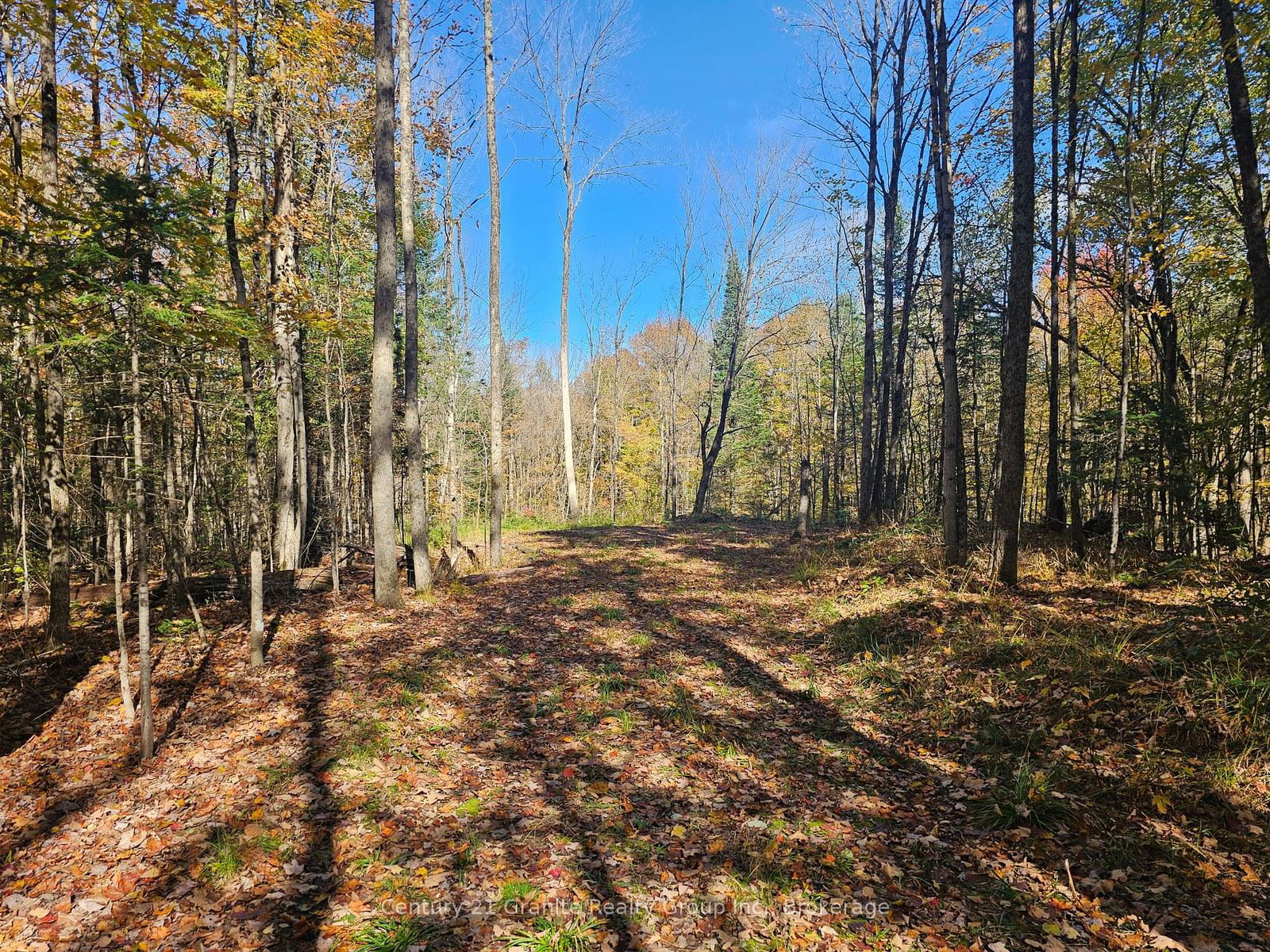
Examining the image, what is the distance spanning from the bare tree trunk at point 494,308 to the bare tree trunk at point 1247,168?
11.4 meters

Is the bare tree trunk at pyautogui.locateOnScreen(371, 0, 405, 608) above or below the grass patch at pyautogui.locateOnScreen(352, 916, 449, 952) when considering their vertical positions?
above

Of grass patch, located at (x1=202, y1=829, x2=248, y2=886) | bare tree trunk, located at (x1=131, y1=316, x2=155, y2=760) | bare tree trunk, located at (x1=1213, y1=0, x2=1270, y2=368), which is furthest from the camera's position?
bare tree trunk, located at (x1=1213, y1=0, x2=1270, y2=368)

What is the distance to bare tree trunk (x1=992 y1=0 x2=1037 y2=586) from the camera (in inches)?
281

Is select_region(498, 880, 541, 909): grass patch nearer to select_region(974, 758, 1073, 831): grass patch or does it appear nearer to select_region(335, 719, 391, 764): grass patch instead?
select_region(335, 719, 391, 764): grass patch

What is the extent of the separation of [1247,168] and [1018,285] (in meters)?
2.15

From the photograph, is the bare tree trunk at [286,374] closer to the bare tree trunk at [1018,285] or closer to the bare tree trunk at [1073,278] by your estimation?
the bare tree trunk at [1018,285]

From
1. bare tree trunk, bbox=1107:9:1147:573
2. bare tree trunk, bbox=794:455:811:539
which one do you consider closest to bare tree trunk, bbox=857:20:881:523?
bare tree trunk, bbox=794:455:811:539

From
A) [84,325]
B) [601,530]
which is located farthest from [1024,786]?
[601,530]

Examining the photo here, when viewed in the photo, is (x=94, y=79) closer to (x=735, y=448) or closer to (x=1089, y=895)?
(x=1089, y=895)

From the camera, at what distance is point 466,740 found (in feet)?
16.8

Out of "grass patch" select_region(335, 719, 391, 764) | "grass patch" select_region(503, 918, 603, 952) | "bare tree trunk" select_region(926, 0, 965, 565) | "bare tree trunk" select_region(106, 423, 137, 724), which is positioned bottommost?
"grass patch" select_region(503, 918, 603, 952)

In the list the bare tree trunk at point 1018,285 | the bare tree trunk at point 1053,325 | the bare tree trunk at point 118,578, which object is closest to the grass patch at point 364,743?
the bare tree trunk at point 118,578

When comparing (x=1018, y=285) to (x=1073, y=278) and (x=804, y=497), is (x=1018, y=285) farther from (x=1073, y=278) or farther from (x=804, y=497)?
(x=804, y=497)

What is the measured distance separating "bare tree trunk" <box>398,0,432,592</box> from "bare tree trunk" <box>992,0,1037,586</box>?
919 centimetres
